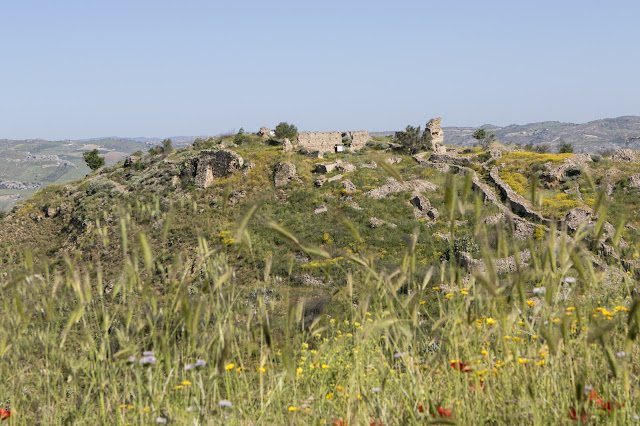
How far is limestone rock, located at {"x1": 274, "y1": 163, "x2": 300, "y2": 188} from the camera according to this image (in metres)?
31.7

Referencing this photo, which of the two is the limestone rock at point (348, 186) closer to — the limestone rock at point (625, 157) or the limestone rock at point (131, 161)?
the limestone rock at point (625, 157)

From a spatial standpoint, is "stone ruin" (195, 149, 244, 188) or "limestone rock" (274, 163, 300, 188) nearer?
"limestone rock" (274, 163, 300, 188)

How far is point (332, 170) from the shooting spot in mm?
33375

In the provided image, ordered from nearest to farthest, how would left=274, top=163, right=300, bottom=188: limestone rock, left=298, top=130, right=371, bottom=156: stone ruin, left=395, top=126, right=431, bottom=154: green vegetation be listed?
1. left=274, top=163, right=300, bottom=188: limestone rock
2. left=395, top=126, right=431, bottom=154: green vegetation
3. left=298, top=130, right=371, bottom=156: stone ruin

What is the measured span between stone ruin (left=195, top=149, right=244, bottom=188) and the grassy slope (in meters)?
0.99

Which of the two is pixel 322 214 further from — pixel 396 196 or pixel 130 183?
pixel 130 183

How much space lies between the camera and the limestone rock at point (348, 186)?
98.3ft

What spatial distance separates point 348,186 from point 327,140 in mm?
15071

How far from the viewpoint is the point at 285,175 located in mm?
31844

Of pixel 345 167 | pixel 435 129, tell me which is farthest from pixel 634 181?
pixel 435 129

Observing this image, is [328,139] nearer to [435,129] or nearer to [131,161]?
[435,129]

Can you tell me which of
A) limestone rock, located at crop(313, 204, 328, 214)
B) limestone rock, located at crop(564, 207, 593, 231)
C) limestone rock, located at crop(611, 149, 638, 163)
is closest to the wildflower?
limestone rock, located at crop(564, 207, 593, 231)

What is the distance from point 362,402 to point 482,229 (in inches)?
54.1

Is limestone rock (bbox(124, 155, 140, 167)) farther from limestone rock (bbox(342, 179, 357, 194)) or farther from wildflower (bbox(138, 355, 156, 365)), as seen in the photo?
wildflower (bbox(138, 355, 156, 365))
